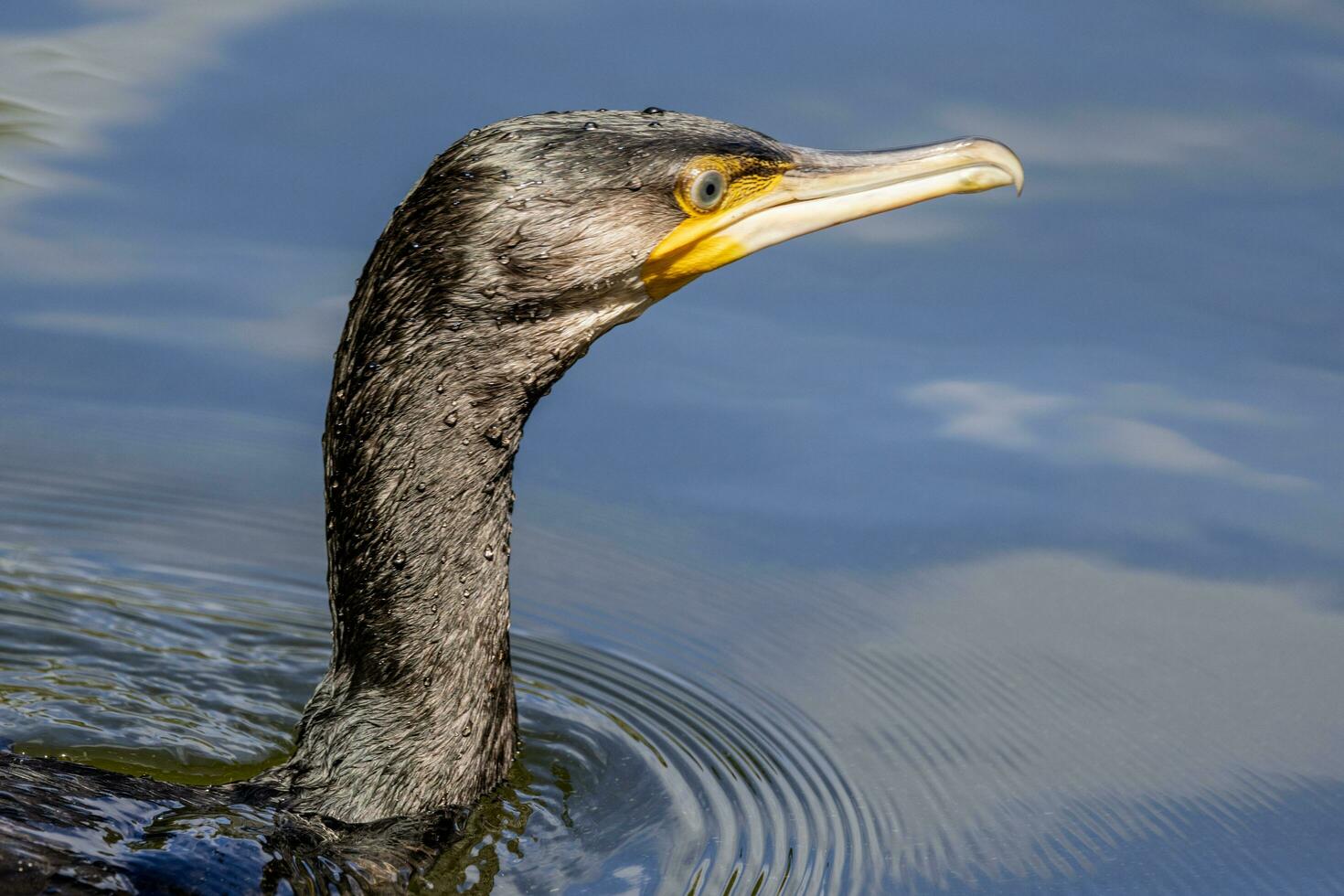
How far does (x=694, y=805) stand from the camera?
4633mm

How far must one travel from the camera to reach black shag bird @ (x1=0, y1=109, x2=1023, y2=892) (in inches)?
155

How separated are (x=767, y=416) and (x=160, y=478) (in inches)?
82.0

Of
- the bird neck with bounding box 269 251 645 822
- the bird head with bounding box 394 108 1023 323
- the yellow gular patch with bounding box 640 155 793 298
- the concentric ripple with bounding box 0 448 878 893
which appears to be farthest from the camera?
the concentric ripple with bounding box 0 448 878 893

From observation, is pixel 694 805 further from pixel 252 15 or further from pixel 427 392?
pixel 252 15

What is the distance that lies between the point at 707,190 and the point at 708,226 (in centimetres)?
9

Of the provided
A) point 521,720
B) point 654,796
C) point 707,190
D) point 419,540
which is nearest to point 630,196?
point 707,190

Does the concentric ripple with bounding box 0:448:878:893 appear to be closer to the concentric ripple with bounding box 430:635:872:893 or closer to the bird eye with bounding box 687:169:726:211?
the concentric ripple with bounding box 430:635:872:893

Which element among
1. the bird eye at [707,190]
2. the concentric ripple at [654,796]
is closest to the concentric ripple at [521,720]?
the concentric ripple at [654,796]

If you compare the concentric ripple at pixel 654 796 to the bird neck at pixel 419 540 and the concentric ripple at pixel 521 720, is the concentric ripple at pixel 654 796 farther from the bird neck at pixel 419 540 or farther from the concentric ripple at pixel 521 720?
the bird neck at pixel 419 540

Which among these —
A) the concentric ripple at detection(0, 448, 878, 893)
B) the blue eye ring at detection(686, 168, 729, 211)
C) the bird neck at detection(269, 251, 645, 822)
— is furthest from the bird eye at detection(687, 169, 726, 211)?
the concentric ripple at detection(0, 448, 878, 893)

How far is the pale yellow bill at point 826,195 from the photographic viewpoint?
4.22 m

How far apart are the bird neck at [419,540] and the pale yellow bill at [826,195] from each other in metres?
0.20

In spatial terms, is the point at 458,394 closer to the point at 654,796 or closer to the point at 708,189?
the point at 708,189

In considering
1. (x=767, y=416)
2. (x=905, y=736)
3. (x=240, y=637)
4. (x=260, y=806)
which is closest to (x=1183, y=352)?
(x=767, y=416)
